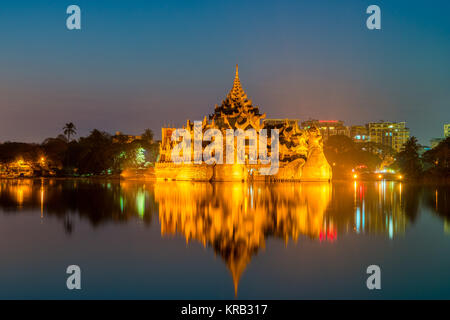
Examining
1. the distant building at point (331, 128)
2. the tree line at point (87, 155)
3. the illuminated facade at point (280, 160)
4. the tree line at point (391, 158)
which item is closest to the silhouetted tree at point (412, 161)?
the tree line at point (391, 158)

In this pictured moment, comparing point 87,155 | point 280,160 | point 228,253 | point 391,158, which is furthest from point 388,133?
point 228,253

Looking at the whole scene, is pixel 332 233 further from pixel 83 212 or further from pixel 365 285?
pixel 83 212

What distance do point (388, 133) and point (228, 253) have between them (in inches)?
7302

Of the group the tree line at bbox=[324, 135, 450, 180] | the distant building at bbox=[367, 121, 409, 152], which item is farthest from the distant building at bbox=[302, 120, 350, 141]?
the tree line at bbox=[324, 135, 450, 180]

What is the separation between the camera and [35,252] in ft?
38.9

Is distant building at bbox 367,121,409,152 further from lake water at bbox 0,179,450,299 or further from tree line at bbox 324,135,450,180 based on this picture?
lake water at bbox 0,179,450,299

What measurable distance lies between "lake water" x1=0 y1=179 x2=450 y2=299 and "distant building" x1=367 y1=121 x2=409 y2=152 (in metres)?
174

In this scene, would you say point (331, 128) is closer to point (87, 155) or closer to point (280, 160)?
point (87, 155)

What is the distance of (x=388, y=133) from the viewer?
18362 cm

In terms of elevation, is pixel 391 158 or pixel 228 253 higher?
pixel 391 158

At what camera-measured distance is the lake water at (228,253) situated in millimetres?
8445

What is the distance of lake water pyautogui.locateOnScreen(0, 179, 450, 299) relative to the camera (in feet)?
27.7
